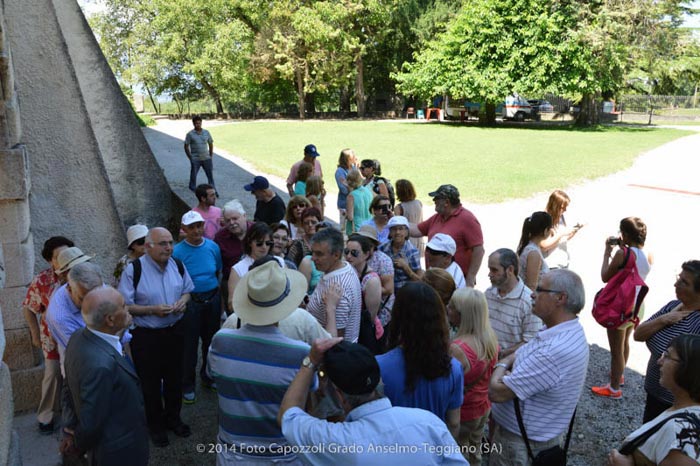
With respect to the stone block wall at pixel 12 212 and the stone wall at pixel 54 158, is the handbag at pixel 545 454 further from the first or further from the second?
the stone wall at pixel 54 158

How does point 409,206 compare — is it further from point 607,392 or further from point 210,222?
point 607,392

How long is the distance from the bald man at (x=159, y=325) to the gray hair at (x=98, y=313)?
1.28 m

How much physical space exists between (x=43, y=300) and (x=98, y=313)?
174cm

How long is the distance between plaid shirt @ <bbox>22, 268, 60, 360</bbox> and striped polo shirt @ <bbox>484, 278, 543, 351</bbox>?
359 centimetres

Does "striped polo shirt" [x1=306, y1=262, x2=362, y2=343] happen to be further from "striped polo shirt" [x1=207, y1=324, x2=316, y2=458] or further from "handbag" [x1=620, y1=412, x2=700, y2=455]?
"handbag" [x1=620, y1=412, x2=700, y2=455]

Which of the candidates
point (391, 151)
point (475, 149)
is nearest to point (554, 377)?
point (391, 151)

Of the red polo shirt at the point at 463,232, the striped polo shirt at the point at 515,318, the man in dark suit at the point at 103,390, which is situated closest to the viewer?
the man in dark suit at the point at 103,390


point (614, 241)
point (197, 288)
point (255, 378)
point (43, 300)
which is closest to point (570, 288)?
point (255, 378)

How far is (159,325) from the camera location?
4.64m

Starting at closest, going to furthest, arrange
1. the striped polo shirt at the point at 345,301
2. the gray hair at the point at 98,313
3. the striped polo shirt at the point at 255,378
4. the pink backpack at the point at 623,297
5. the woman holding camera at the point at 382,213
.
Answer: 1. the striped polo shirt at the point at 255,378
2. the gray hair at the point at 98,313
3. the striped polo shirt at the point at 345,301
4. the pink backpack at the point at 623,297
5. the woman holding camera at the point at 382,213

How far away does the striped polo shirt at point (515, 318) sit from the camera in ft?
13.8

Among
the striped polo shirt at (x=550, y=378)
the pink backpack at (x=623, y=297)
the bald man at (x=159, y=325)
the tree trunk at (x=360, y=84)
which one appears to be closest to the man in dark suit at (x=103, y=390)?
the bald man at (x=159, y=325)

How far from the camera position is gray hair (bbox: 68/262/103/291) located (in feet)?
11.9

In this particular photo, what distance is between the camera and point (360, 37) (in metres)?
50.8
